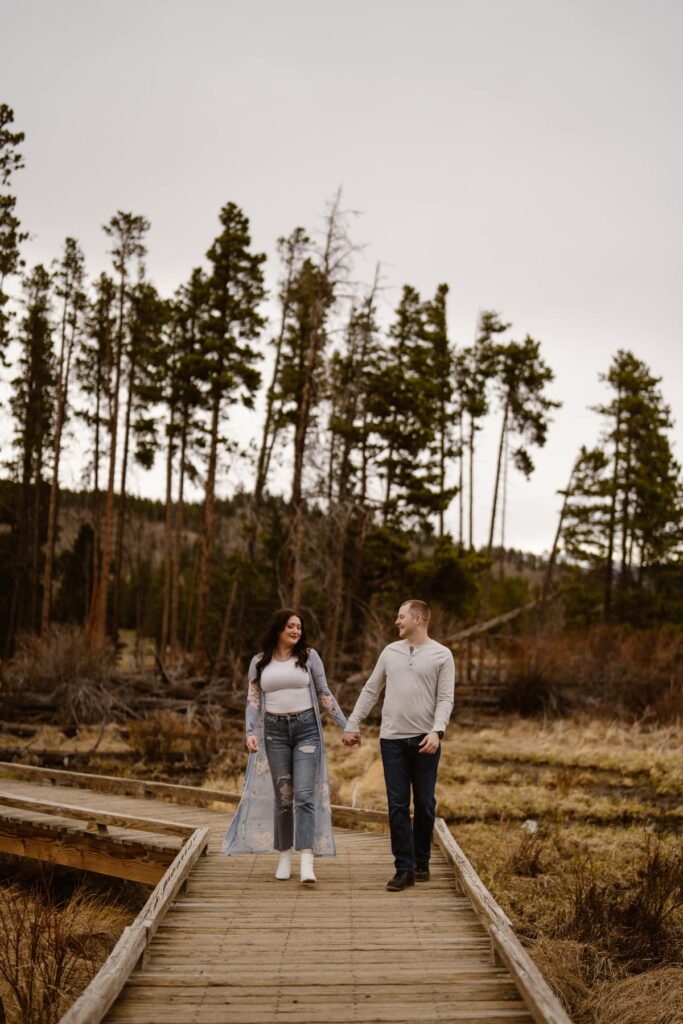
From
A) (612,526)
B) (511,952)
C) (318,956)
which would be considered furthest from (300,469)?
(612,526)

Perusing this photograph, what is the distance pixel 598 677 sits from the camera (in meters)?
23.7

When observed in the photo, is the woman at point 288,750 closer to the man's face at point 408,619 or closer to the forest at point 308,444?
the man's face at point 408,619

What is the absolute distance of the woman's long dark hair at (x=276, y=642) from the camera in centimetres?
638

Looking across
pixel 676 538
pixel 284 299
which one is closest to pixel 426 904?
pixel 284 299

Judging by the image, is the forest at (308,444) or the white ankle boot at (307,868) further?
the forest at (308,444)

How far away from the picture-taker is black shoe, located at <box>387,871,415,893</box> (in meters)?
6.33

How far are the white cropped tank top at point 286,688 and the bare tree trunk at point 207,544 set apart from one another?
20.1 metres

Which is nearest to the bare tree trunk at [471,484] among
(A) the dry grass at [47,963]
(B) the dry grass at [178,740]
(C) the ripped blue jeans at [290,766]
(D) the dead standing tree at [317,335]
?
(D) the dead standing tree at [317,335]

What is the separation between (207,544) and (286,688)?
2169cm

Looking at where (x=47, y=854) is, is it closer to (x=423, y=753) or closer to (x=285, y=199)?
(x=423, y=753)

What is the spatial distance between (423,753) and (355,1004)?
221 cm

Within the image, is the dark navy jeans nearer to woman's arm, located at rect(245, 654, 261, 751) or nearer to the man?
the man

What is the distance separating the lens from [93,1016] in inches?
140

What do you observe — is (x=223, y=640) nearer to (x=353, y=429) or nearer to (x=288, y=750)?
(x=353, y=429)
